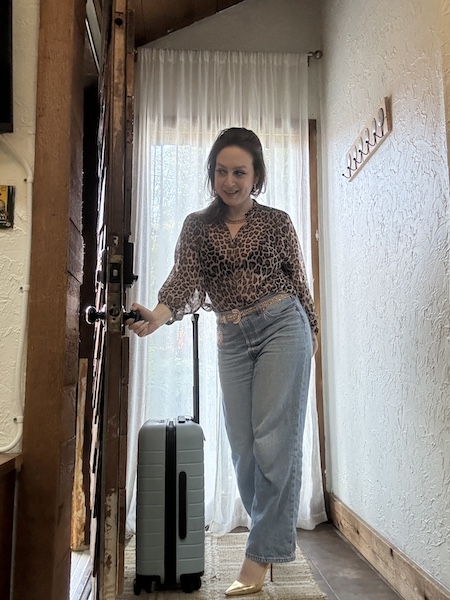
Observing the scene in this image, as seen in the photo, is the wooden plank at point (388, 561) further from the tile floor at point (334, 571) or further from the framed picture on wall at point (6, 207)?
the framed picture on wall at point (6, 207)

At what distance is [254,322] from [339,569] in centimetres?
90

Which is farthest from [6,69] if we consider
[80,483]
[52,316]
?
[80,483]

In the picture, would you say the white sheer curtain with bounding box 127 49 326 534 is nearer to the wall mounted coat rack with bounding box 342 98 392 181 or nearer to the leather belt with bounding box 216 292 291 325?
the wall mounted coat rack with bounding box 342 98 392 181

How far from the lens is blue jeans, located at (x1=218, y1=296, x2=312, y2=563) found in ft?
4.99

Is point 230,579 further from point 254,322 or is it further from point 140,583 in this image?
point 254,322

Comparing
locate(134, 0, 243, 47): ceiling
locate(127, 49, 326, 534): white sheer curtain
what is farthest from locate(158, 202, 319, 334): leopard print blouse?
locate(134, 0, 243, 47): ceiling

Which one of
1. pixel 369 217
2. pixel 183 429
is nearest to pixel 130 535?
pixel 183 429

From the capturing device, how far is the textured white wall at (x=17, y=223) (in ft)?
3.40

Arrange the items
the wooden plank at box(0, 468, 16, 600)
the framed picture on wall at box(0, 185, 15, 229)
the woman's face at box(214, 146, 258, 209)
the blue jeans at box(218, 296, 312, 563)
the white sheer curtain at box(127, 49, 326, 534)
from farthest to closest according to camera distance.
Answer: the white sheer curtain at box(127, 49, 326, 534), the woman's face at box(214, 146, 258, 209), the blue jeans at box(218, 296, 312, 563), the framed picture on wall at box(0, 185, 15, 229), the wooden plank at box(0, 468, 16, 600)

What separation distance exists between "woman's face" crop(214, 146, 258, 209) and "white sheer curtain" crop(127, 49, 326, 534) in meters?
0.69

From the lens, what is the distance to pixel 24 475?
3.31 feet

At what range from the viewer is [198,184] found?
2412 mm

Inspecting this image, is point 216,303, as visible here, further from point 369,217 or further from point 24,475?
point 24,475

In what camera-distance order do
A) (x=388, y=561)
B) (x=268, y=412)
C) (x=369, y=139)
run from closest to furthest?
(x=268, y=412) < (x=388, y=561) < (x=369, y=139)
